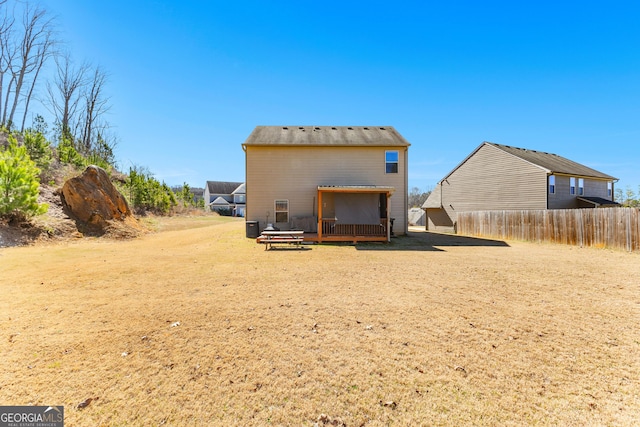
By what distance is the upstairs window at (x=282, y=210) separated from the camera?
1581 centimetres

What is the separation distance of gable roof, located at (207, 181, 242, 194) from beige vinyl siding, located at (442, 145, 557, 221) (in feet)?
162

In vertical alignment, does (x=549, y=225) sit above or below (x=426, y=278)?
above

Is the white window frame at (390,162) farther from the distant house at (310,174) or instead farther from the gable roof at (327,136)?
the gable roof at (327,136)

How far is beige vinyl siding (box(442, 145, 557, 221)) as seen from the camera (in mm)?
19672

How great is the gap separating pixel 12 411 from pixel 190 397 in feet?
5.12

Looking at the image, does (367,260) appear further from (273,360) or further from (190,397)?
(190,397)

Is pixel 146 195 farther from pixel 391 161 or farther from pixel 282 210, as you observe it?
pixel 391 161

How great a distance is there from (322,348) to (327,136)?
1508 centimetres

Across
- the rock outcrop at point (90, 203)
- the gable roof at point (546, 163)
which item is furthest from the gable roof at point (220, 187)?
the gable roof at point (546, 163)

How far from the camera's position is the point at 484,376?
2840 millimetres

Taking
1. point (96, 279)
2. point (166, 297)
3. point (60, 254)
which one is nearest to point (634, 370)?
point (166, 297)

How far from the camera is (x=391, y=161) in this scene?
52.5 feet

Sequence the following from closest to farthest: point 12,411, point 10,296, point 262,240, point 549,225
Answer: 1. point 12,411
2. point 10,296
3. point 262,240
4. point 549,225

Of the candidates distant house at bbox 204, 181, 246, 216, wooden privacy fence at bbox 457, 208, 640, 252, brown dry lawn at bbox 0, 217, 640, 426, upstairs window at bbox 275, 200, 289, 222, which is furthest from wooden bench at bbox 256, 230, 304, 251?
distant house at bbox 204, 181, 246, 216
